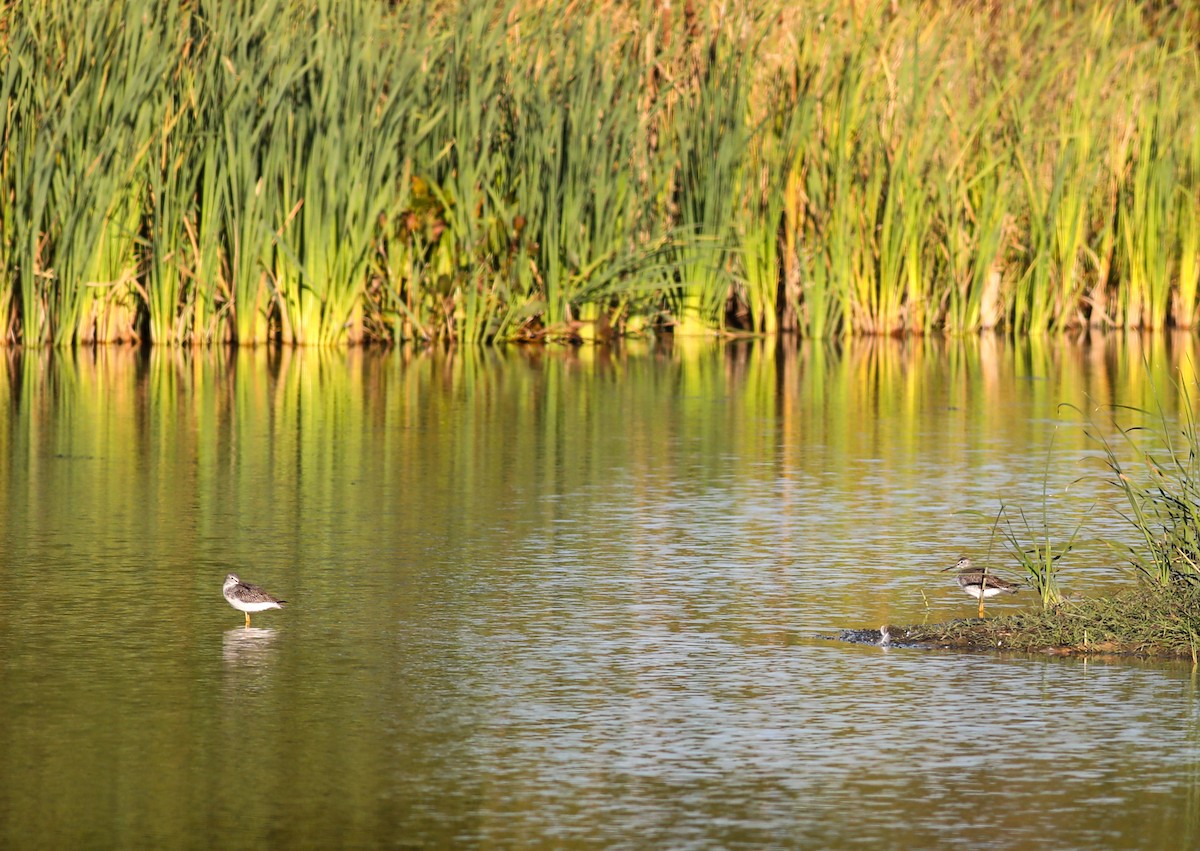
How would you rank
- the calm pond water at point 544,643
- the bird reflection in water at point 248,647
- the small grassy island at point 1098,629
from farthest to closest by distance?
the small grassy island at point 1098,629
the bird reflection in water at point 248,647
the calm pond water at point 544,643

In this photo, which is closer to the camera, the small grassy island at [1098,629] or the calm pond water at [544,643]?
the calm pond water at [544,643]

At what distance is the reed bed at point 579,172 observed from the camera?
14469 mm

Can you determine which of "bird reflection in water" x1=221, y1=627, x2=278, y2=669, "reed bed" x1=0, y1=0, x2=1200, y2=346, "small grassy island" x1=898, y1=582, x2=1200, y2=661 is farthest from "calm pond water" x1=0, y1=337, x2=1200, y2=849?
"reed bed" x1=0, y1=0, x2=1200, y2=346

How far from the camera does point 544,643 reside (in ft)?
18.6

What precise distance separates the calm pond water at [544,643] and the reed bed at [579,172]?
11.2ft

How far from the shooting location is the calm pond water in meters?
4.14

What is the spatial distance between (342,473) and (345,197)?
6.23 m

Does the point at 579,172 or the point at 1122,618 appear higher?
the point at 579,172

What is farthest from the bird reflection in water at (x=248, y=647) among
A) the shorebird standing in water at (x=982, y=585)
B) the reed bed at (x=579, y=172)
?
the reed bed at (x=579, y=172)

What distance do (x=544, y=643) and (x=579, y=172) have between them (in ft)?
34.9

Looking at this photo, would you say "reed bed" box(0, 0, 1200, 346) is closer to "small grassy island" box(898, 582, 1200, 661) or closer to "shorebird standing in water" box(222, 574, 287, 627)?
"shorebird standing in water" box(222, 574, 287, 627)

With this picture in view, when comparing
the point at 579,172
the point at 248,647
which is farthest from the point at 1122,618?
the point at 579,172

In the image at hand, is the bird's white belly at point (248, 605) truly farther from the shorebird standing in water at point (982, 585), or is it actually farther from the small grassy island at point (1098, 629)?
the shorebird standing in water at point (982, 585)

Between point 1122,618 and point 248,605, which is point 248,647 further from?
point 1122,618
